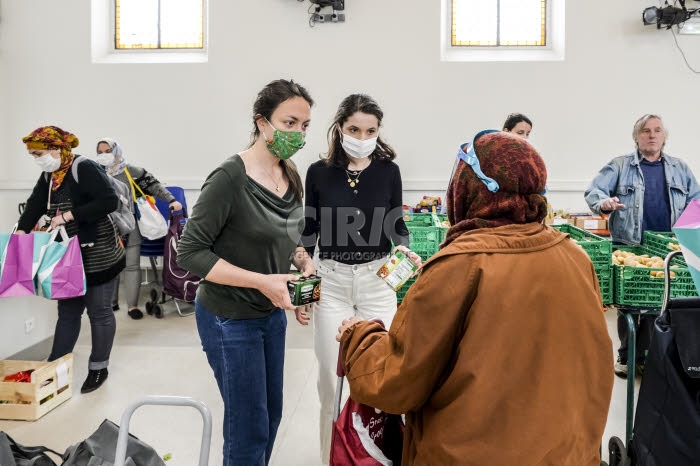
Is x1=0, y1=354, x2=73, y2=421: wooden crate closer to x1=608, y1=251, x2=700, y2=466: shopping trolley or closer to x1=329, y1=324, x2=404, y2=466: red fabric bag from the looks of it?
x1=329, y1=324, x2=404, y2=466: red fabric bag

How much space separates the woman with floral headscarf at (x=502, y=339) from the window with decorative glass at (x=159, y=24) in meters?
6.51

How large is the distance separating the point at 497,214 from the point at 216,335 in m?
1.02

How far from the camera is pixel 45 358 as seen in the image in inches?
161

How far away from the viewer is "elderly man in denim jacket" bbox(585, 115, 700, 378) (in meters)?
3.78

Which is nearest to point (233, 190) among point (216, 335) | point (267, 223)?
point (267, 223)

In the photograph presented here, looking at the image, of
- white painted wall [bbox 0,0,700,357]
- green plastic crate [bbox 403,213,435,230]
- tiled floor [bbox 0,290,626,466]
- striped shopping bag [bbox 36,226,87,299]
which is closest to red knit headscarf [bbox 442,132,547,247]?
tiled floor [bbox 0,290,626,466]

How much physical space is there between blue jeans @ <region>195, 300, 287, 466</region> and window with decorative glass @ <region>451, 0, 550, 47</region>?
19.2 feet

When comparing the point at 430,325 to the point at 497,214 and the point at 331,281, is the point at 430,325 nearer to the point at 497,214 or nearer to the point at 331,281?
the point at 497,214

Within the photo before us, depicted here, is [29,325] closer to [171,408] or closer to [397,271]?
[171,408]

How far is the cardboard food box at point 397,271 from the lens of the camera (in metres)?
2.36

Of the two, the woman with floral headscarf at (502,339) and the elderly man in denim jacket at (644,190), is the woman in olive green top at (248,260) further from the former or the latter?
the elderly man in denim jacket at (644,190)

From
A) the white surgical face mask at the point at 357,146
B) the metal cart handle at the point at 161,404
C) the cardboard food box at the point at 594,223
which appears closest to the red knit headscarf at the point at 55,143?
the white surgical face mask at the point at 357,146

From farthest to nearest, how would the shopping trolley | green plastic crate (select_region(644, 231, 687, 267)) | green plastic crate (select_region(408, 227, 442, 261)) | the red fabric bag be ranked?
green plastic crate (select_region(644, 231, 687, 267))
green plastic crate (select_region(408, 227, 442, 261))
the shopping trolley
the red fabric bag

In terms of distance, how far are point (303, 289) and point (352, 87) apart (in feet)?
17.0
